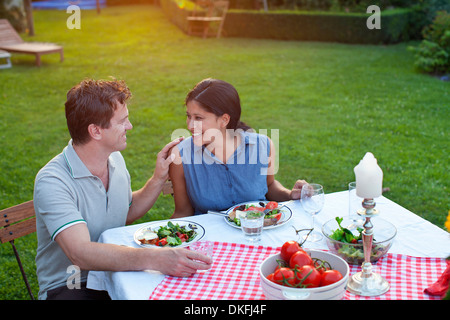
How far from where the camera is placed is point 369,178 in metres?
1.90

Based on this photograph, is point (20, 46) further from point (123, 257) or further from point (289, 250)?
point (289, 250)

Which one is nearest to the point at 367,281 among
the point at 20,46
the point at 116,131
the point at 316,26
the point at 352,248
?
the point at 352,248

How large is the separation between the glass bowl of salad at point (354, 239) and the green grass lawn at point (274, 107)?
9.49ft

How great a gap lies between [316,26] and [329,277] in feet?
50.6

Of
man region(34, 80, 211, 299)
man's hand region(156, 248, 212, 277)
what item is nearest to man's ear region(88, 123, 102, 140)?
man region(34, 80, 211, 299)

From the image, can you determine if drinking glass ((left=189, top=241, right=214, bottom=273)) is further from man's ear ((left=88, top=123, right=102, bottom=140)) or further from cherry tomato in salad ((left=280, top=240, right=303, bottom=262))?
man's ear ((left=88, top=123, right=102, bottom=140))

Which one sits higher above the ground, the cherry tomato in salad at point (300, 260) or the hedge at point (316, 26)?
the cherry tomato in salad at point (300, 260)

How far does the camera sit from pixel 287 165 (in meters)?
6.73

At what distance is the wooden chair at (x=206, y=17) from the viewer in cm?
1712

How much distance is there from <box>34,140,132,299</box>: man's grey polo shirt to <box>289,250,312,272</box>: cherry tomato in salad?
3.69 ft

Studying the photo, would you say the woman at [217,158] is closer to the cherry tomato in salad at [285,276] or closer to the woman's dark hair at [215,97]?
the woman's dark hair at [215,97]

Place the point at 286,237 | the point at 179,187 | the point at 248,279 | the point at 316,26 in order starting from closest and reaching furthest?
the point at 248,279
the point at 286,237
the point at 179,187
the point at 316,26

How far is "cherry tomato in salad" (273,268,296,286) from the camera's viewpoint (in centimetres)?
193

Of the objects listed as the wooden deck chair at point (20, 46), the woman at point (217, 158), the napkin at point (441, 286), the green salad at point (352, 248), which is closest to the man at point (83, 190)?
the woman at point (217, 158)
